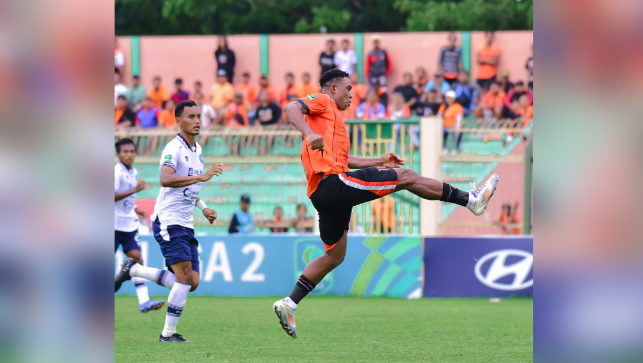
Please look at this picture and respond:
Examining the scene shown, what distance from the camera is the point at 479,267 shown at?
14.4 meters

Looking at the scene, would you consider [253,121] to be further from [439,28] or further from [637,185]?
[637,185]

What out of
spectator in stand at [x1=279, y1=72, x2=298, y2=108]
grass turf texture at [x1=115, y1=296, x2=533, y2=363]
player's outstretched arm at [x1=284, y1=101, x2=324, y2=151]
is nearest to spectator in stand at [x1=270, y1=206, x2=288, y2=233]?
grass turf texture at [x1=115, y1=296, x2=533, y2=363]

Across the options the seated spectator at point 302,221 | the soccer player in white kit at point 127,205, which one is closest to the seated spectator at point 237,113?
the seated spectator at point 302,221

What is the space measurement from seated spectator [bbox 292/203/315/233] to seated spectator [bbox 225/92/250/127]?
4575 mm

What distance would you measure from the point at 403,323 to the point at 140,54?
15.0m

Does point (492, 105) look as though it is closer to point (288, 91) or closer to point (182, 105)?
point (288, 91)

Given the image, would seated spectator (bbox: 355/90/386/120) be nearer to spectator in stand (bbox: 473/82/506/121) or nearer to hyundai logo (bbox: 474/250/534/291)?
spectator in stand (bbox: 473/82/506/121)

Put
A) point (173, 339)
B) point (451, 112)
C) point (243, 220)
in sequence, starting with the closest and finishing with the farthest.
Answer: point (173, 339), point (243, 220), point (451, 112)

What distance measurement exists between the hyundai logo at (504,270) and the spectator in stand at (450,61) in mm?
6891

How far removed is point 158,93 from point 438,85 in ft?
23.0

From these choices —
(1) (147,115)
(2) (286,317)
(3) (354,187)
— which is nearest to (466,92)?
(1) (147,115)

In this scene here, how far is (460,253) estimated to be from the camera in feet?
47.5

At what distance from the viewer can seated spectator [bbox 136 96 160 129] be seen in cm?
1986

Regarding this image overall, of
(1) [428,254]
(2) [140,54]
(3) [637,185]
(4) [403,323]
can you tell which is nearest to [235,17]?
(2) [140,54]
